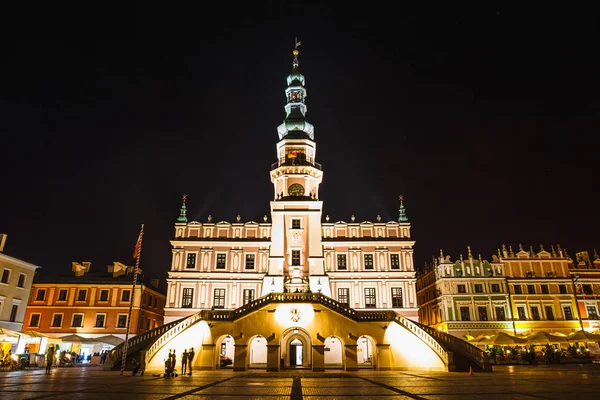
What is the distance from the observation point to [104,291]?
172 feet

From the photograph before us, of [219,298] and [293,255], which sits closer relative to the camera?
[293,255]

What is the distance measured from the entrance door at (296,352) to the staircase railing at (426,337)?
1310cm

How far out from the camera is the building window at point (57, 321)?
50.6 m

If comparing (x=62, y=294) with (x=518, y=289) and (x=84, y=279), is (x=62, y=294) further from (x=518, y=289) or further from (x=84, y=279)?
(x=518, y=289)

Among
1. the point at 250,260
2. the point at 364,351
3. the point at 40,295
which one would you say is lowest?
the point at 364,351

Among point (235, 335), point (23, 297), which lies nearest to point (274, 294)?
point (235, 335)

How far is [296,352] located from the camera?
1655 inches

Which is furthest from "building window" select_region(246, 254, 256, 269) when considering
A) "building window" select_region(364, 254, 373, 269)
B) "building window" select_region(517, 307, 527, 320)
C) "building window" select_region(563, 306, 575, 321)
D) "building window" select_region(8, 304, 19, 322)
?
"building window" select_region(563, 306, 575, 321)

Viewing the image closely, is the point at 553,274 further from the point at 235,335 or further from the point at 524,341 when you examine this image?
the point at 235,335

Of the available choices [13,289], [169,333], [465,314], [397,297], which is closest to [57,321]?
[13,289]

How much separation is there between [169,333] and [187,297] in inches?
668

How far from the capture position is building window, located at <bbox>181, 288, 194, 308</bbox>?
4662 centimetres

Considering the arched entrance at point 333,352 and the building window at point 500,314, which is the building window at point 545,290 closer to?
the building window at point 500,314

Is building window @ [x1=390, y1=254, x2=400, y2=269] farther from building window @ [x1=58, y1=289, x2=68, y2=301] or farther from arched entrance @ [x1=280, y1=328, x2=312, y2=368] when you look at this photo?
building window @ [x1=58, y1=289, x2=68, y2=301]
